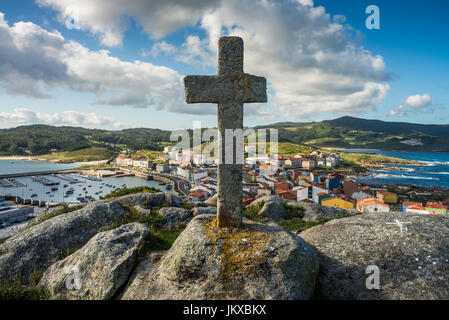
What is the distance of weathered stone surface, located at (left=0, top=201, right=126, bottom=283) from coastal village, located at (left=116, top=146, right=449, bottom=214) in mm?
16186

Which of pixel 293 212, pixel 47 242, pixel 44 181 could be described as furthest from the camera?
pixel 44 181

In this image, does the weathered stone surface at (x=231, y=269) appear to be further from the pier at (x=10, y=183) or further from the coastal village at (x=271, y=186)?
the pier at (x=10, y=183)

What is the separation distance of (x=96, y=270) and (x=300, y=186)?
50353mm

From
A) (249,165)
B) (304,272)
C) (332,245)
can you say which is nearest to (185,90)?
(304,272)

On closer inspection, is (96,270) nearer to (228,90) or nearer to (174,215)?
(228,90)

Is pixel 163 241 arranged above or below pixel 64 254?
above

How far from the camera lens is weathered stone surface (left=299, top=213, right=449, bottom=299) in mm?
4844

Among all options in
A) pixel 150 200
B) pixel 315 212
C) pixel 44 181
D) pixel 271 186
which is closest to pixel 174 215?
pixel 150 200

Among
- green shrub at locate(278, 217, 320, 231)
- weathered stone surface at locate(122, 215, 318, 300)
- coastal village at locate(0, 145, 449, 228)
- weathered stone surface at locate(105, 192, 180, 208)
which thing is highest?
weathered stone surface at locate(122, 215, 318, 300)

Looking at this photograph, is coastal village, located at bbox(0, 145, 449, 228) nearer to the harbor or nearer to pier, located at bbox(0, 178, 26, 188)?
pier, located at bbox(0, 178, 26, 188)

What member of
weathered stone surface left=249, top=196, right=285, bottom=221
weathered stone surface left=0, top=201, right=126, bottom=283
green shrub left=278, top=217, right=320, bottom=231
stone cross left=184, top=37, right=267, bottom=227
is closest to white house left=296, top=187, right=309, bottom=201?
weathered stone surface left=249, top=196, right=285, bottom=221

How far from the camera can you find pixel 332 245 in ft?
20.8

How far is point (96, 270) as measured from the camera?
5.27 metres

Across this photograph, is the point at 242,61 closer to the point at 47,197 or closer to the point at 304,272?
the point at 304,272
